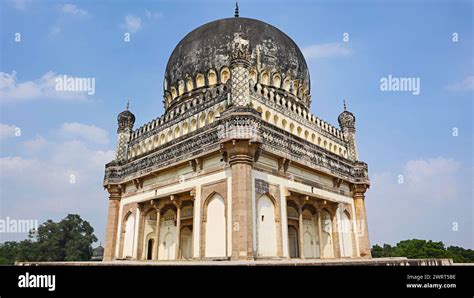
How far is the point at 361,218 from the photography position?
18703 millimetres

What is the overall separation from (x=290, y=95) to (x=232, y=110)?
283 inches

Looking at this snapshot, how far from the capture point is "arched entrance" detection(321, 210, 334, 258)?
1690cm

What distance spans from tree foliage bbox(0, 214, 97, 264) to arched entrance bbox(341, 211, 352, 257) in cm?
3653

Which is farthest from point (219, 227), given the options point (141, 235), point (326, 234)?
point (326, 234)

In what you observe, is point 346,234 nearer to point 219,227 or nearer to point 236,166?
point 219,227

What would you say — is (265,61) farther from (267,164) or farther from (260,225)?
(260,225)

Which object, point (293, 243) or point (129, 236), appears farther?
point (129, 236)

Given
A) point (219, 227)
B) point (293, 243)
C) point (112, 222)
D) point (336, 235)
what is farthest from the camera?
point (112, 222)

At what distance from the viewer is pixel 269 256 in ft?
40.1

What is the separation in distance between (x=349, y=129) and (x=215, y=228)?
39.3 feet

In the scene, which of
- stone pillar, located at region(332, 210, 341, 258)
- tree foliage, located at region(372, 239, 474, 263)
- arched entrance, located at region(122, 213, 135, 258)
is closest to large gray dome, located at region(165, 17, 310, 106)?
stone pillar, located at region(332, 210, 341, 258)

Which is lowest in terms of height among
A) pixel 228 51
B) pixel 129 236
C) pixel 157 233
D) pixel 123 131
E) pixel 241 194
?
pixel 129 236

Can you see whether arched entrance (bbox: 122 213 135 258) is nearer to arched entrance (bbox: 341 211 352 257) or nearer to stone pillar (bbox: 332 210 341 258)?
stone pillar (bbox: 332 210 341 258)
